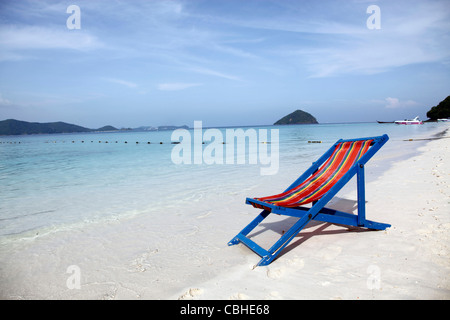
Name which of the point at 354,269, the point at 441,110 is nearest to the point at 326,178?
the point at 354,269

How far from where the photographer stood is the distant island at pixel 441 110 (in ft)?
298

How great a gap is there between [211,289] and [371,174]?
726 centimetres

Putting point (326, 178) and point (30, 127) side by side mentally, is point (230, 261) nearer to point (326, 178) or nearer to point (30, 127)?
point (326, 178)

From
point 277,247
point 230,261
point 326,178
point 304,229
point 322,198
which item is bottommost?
point 230,261

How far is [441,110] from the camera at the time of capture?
93.4m

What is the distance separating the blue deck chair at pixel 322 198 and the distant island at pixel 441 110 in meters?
111

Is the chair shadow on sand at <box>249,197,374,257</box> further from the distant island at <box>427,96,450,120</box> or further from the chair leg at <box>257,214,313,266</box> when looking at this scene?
the distant island at <box>427,96,450,120</box>

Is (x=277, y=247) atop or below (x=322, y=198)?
below

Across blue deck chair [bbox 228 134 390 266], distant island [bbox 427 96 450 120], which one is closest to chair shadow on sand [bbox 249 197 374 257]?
blue deck chair [bbox 228 134 390 266]

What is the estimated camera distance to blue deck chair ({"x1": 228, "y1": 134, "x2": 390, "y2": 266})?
3.18 m

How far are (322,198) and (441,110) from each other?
384 ft

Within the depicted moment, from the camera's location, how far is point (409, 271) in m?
2.70

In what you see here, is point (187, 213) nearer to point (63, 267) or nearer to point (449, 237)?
point (63, 267)
